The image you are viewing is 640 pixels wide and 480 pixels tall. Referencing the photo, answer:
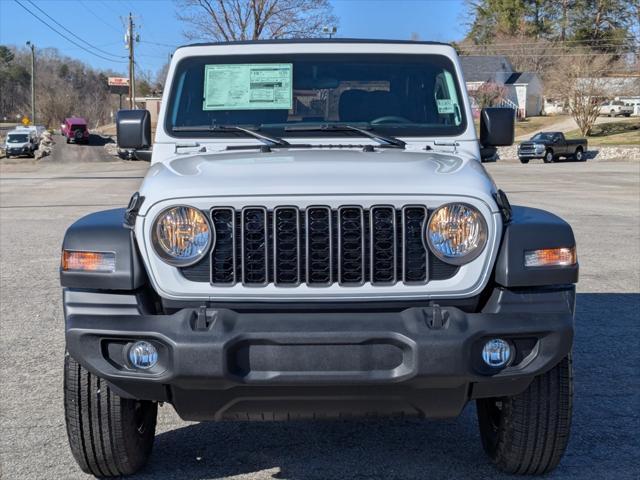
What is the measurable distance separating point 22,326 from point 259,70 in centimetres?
358

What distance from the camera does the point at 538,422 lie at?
3.88 m

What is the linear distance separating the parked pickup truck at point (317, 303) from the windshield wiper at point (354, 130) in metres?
0.57

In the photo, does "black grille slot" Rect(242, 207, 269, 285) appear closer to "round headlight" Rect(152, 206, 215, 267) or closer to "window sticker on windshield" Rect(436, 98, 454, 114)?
"round headlight" Rect(152, 206, 215, 267)

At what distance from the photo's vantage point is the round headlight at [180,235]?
361cm

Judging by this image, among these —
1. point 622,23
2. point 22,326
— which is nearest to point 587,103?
point 622,23

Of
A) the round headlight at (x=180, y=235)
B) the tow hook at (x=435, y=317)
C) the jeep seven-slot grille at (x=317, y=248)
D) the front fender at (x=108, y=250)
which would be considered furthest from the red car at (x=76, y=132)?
the tow hook at (x=435, y=317)

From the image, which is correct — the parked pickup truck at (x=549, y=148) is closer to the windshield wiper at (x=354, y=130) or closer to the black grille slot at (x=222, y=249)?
the windshield wiper at (x=354, y=130)

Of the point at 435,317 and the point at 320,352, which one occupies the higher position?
the point at 435,317

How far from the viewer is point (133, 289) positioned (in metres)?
3.59

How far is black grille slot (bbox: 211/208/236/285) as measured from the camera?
3602 mm

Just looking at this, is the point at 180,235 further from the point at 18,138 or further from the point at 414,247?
the point at 18,138

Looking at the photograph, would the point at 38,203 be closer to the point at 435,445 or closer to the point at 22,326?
the point at 22,326

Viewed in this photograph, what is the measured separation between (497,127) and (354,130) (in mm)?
987

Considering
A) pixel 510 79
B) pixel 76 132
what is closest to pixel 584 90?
pixel 510 79
